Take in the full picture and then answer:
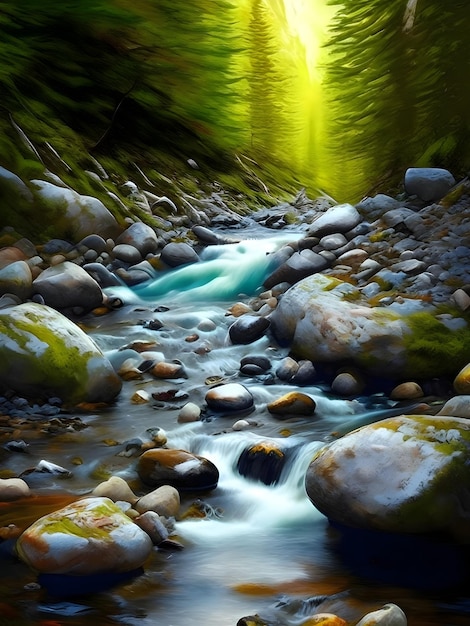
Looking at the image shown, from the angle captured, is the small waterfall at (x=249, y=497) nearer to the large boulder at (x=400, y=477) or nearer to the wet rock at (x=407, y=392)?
the large boulder at (x=400, y=477)

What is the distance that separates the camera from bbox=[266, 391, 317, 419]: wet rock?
16.5 feet

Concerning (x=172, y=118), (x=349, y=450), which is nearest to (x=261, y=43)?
(x=172, y=118)

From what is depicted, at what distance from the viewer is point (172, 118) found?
12891 millimetres

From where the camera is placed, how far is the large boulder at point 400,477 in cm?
326

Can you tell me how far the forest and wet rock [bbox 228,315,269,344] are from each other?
317 centimetres

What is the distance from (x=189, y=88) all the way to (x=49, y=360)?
9.07 meters

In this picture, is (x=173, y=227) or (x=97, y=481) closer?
(x=97, y=481)

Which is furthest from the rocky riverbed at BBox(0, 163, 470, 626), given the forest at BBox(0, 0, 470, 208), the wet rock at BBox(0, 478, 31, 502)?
the forest at BBox(0, 0, 470, 208)

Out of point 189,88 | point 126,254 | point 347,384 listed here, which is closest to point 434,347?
point 347,384

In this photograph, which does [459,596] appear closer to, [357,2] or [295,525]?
[295,525]

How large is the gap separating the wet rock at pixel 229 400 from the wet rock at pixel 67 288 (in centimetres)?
241

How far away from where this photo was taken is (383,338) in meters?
5.40

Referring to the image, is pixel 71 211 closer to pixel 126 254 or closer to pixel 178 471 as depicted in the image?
pixel 126 254

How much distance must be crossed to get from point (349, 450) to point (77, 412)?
2409mm
